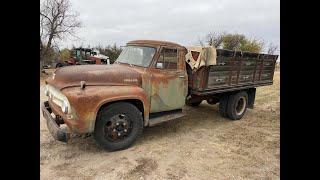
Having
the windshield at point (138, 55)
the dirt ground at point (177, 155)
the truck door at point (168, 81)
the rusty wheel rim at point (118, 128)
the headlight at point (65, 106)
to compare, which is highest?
the windshield at point (138, 55)

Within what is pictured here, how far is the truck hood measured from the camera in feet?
17.0

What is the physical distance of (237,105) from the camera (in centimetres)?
859

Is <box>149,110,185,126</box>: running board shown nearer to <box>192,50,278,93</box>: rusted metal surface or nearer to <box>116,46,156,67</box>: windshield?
<box>192,50,278,93</box>: rusted metal surface

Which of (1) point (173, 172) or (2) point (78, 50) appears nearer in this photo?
(1) point (173, 172)

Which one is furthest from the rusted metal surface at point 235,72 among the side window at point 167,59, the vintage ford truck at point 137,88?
the side window at point 167,59

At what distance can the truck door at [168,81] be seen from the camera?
19.8ft

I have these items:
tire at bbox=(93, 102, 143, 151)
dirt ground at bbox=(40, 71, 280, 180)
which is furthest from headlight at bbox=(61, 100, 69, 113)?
dirt ground at bbox=(40, 71, 280, 180)

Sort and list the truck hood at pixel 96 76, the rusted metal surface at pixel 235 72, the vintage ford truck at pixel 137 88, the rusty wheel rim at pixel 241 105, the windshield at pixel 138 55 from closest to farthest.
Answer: the vintage ford truck at pixel 137 88, the truck hood at pixel 96 76, the windshield at pixel 138 55, the rusted metal surface at pixel 235 72, the rusty wheel rim at pixel 241 105

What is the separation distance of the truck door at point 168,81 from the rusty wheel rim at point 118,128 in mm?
686

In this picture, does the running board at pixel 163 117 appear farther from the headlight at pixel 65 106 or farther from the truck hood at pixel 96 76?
the headlight at pixel 65 106
